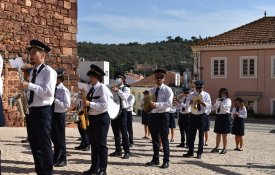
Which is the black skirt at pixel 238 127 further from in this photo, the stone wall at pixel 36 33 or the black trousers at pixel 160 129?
the stone wall at pixel 36 33

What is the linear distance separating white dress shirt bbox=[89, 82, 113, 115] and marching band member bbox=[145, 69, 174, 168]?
1384 mm

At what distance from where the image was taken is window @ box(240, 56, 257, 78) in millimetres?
35500

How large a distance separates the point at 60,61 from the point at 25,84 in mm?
9480

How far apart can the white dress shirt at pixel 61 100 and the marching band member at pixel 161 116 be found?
1.66 meters

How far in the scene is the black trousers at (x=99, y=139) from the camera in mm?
7426

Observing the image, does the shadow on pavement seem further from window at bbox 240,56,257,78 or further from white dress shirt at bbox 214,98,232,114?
window at bbox 240,56,257,78

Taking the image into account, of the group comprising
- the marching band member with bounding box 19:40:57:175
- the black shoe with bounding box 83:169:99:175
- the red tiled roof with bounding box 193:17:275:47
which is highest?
the red tiled roof with bounding box 193:17:275:47

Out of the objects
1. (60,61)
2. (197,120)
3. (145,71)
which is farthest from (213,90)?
(145,71)

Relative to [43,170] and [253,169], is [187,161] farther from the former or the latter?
[43,170]

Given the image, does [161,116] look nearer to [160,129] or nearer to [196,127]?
[160,129]

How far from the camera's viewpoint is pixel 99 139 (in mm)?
7438

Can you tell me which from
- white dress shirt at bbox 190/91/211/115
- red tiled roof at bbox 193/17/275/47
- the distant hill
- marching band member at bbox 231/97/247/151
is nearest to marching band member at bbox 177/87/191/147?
marching band member at bbox 231/97/247/151

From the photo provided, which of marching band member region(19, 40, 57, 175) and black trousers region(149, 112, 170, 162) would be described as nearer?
marching band member region(19, 40, 57, 175)

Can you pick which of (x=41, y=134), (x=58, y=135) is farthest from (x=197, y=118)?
(x=41, y=134)
